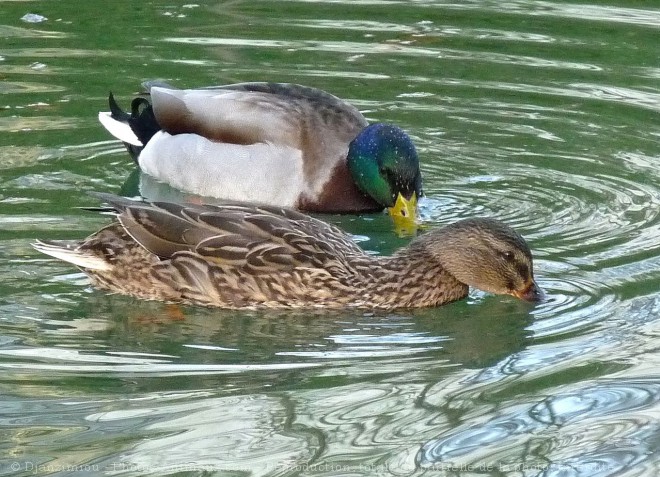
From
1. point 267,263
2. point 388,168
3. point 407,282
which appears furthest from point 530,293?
point 388,168

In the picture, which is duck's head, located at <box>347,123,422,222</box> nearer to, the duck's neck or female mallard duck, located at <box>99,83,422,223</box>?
female mallard duck, located at <box>99,83,422,223</box>

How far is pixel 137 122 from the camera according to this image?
10234 millimetres

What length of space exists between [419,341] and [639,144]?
386cm

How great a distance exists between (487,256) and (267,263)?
3.46 feet

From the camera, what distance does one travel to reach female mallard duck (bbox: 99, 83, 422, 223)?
369 inches

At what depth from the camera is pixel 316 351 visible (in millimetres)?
6488

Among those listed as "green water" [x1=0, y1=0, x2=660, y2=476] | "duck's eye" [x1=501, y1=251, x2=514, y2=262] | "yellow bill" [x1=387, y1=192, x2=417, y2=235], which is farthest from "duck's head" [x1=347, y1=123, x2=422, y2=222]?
"duck's eye" [x1=501, y1=251, x2=514, y2=262]

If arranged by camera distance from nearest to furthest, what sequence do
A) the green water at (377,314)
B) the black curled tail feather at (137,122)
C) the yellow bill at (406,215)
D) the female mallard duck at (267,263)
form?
the green water at (377,314) < the female mallard duck at (267,263) < the yellow bill at (406,215) < the black curled tail feather at (137,122)

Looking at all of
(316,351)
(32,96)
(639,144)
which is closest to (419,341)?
(316,351)

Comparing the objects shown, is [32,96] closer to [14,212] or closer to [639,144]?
[14,212]

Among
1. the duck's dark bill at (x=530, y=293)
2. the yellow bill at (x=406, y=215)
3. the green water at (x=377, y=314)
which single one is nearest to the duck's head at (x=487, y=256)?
the duck's dark bill at (x=530, y=293)

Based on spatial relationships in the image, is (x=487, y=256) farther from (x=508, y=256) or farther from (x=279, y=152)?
(x=279, y=152)

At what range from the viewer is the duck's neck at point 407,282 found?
7223 mm

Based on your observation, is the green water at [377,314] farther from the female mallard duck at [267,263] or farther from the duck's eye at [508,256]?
the duck's eye at [508,256]
